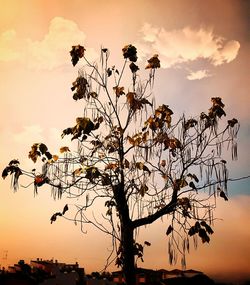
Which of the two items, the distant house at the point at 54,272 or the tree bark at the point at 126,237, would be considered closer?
the tree bark at the point at 126,237

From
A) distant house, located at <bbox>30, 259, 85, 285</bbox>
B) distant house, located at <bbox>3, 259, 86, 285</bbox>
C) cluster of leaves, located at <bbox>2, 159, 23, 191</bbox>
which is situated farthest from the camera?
distant house, located at <bbox>30, 259, 85, 285</bbox>

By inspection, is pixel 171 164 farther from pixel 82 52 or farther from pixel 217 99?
pixel 82 52

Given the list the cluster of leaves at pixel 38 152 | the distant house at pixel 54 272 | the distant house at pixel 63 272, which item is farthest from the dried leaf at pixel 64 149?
the distant house at pixel 63 272

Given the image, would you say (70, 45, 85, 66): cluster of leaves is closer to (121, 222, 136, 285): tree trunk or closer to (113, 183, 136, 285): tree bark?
(113, 183, 136, 285): tree bark

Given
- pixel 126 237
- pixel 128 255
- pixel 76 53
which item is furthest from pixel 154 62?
pixel 128 255

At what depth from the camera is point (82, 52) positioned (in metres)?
6.52

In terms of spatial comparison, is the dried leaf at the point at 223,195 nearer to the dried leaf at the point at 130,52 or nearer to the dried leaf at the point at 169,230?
the dried leaf at the point at 169,230

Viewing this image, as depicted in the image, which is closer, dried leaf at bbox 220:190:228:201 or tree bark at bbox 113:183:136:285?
tree bark at bbox 113:183:136:285

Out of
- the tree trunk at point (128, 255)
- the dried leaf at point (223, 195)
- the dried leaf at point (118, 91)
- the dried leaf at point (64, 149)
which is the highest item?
the dried leaf at point (118, 91)

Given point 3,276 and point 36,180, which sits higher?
point 36,180

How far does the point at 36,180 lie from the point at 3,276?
13874 mm

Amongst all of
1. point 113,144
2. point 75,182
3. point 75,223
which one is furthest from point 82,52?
point 75,223

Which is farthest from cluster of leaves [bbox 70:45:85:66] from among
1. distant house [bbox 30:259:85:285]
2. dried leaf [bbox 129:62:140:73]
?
distant house [bbox 30:259:85:285]

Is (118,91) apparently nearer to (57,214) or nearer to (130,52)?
(130,52)
